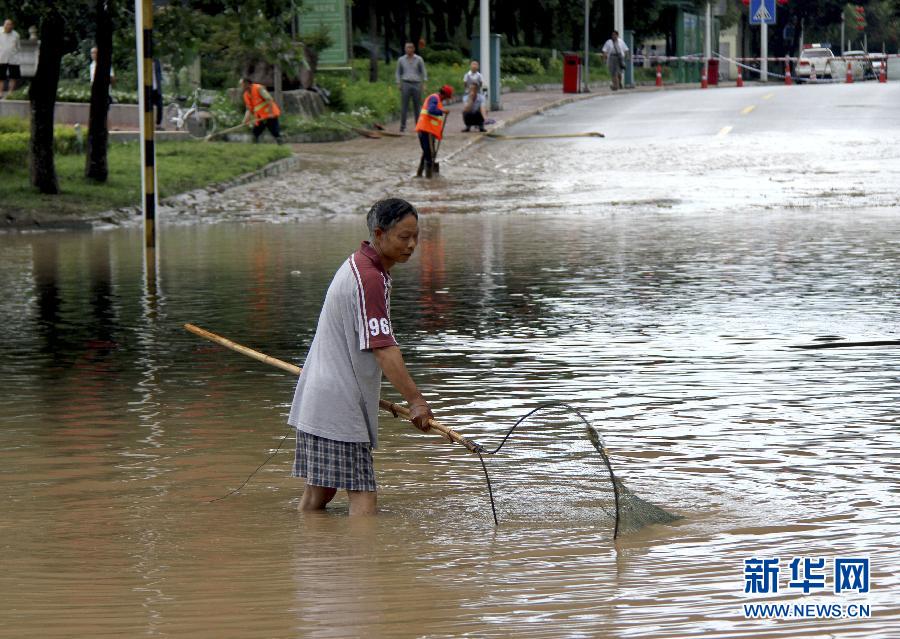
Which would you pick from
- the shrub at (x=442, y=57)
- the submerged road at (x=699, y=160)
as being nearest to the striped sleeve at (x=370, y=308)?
the submerged road at (x=699, y=160)

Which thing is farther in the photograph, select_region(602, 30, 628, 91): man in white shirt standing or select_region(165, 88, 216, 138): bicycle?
select_region(602, 30, 628, 91): man in white shirt standing

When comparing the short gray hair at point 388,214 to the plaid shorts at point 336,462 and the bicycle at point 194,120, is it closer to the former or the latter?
the plaid shorts at point 336,462

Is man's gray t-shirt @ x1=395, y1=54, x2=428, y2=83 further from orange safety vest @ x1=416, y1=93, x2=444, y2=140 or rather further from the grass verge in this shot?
orange safety vest @ x1=416, y1=93, x2=444, y2=140

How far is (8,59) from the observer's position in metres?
32.5

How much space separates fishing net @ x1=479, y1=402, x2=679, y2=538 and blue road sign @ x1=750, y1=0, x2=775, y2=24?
56169mm

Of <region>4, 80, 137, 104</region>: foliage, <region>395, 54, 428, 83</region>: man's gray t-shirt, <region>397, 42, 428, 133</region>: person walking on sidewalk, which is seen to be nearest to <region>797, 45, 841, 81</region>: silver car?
<region>397, 42, 428, 133</region>: person walking on sidewalk

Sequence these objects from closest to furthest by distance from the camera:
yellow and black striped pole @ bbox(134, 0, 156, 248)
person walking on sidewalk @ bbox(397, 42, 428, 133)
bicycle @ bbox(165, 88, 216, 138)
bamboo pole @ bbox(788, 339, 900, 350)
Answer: bamboo pole @ bbox(788, 339, 900, 350), yellow and black striped pole @ bbox(134, 0, 156, 248), bicycle @ bbox(165, 88, 216, 138), person walking on sidewalk @ bbox(397, 42, 428, 133)

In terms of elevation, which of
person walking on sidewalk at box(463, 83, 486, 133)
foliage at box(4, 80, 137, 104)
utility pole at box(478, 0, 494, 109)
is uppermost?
utility pole at box(478, 0, 494, 109)

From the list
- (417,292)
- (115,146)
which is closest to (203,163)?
(115,146)

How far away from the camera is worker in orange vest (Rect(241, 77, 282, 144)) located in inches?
1190

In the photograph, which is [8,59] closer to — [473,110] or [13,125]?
[13,125]

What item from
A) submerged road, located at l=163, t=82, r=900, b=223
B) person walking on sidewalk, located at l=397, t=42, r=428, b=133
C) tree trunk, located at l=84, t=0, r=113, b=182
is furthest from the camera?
person walking on sidewalk, located at l=397, t=42, r=428, b=133

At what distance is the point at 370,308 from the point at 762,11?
58.5 meters

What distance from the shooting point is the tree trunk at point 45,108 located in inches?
Result: 902
